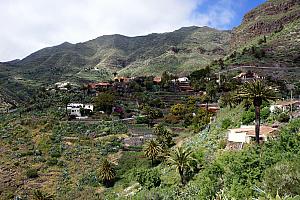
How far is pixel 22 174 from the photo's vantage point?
61344mm

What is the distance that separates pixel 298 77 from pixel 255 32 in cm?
6972

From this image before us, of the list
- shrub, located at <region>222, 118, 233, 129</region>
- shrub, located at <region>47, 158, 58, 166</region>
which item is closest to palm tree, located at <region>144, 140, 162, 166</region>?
shrub, located at <region>222, 118, 233, 129</region>

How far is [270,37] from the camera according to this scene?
475ft

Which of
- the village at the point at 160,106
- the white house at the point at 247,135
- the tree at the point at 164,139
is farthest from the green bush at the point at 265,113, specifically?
the tree at the point at 164,139

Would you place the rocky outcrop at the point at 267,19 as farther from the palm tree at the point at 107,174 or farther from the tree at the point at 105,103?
the palm tree at the point at 107,174

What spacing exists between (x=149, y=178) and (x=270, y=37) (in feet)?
372

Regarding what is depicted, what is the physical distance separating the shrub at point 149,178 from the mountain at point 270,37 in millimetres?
70551

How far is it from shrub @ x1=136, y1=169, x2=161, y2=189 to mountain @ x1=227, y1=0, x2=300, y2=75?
70551mm

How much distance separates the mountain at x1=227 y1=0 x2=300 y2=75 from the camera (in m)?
114

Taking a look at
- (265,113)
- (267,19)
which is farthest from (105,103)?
(267,19)

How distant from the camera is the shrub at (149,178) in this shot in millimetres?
44250

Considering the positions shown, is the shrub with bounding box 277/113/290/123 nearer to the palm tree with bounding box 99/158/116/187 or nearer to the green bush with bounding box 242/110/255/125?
the green bush with bounding box 242/110/255/125

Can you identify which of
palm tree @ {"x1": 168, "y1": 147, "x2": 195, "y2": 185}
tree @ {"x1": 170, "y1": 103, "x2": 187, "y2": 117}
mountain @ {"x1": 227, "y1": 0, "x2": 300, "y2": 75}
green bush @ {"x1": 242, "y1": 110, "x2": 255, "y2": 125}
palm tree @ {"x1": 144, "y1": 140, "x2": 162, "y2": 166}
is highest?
mountain @ {"x1": 227, "y1": 0, "x2": 300, "y2": 75}

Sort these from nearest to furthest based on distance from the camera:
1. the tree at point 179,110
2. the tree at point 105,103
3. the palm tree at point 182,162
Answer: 1. the palm tree at point 182,162
2. the tree at point 179,110
3. the tree at point 105,103
